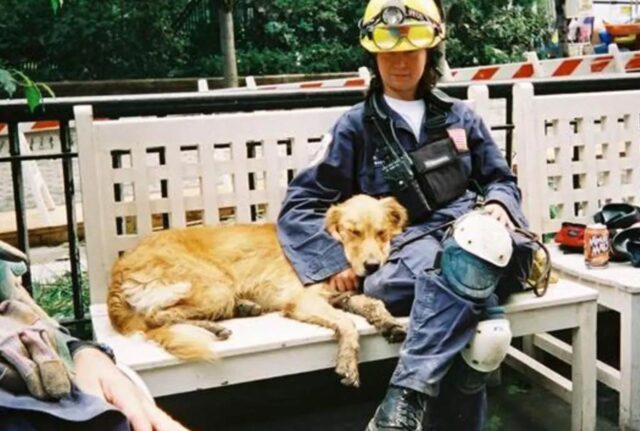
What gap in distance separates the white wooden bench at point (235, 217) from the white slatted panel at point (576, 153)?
277 mm

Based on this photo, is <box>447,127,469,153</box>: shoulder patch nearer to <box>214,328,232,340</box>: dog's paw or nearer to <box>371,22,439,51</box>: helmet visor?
<box>371,22,439,51</box>: helmet visor

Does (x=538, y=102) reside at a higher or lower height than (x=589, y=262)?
higher

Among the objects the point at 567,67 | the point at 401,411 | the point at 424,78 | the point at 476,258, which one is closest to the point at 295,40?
the point at 567,67

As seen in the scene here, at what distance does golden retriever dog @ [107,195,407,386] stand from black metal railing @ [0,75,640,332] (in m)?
0.58

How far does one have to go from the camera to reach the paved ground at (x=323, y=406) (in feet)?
11.5

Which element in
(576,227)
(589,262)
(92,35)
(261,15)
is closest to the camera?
(589,262)

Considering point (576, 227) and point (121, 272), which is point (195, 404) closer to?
point (121, 272)

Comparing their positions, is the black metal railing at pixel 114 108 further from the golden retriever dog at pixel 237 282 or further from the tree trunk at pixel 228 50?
the tree trunk at pixel 228 50

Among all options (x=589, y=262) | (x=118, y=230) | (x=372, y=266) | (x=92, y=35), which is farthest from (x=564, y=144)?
(x=92, y=35)

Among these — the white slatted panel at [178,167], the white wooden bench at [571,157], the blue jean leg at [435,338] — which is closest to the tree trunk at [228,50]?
the white wooden bench at [571,157]

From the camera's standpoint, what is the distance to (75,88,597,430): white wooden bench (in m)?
2.67

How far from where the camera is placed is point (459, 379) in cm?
277

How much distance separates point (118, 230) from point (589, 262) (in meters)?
1.92

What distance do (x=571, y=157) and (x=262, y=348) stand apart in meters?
1.94
